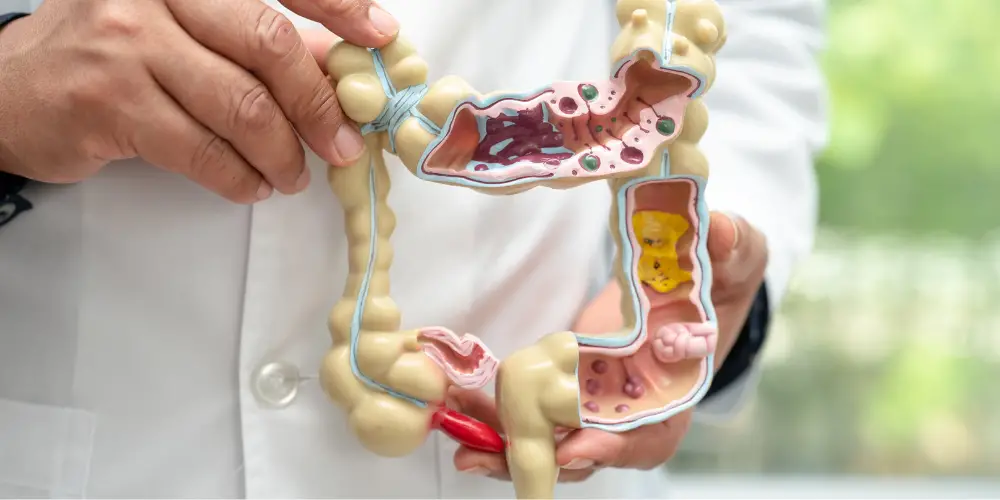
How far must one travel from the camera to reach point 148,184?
50 centimetres

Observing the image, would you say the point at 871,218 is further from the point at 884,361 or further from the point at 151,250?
the point at 151,250

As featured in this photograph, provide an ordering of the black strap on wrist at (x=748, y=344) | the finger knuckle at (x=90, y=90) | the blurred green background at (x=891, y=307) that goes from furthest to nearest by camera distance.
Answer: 1. the blurred green background at (x=891, y=307)
2. the black strap on wrist at (x=748, y=344)
3. the finger knuckle at (x=90, y=90)

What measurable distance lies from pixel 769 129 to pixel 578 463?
1.26ft

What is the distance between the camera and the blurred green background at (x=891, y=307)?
140cm

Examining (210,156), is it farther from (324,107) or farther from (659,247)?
(659,247)

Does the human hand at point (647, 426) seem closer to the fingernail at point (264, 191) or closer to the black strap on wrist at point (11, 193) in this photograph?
the fingernail at point (264, 191)

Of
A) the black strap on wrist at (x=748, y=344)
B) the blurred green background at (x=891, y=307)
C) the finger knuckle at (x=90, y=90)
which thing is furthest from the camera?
the blurred green background at (x=891, y=307)

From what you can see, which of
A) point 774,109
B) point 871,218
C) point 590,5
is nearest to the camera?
point 590,5

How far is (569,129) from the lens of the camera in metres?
0.47

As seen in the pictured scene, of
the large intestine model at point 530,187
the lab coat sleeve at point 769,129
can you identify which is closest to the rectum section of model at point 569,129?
the large intestine model at point 530,187

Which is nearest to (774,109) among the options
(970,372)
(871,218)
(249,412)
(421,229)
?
(421,229)

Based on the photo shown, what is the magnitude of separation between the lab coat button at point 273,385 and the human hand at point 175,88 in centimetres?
11

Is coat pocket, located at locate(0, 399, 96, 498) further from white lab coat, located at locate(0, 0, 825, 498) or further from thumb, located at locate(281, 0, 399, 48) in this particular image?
thumb, located at locate(281, 0, 399, 48)

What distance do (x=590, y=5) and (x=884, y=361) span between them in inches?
41.5
